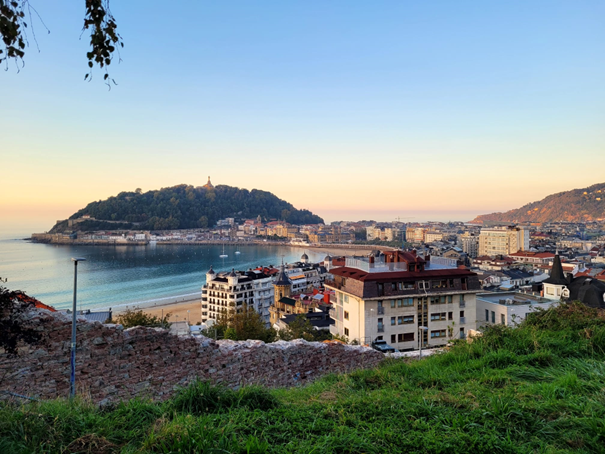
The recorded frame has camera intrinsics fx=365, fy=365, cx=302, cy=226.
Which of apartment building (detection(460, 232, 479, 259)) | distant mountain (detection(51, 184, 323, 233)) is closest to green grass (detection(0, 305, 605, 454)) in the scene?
apartment building (detection(460, 232, 479, 259))

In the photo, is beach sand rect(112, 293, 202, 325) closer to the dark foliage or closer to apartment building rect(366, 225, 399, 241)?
the dark foliage

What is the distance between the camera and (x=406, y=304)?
52.8ft

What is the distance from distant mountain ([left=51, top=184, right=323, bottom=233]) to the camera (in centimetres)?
14088

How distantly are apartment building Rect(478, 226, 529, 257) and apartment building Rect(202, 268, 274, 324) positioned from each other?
6156cm

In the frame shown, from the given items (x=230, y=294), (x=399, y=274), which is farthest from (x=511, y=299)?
(x=230, y=294)

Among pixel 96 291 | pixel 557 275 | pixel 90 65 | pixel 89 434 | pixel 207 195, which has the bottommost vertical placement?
pixel 96 291

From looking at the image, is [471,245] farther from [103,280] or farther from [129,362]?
[129,362]

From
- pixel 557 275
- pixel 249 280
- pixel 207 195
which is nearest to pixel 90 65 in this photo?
pixel 557 275

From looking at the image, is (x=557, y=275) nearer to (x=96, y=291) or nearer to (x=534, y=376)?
(x=534, y=376)

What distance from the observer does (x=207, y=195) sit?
18275 cm

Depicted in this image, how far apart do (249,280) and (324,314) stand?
1334 cm

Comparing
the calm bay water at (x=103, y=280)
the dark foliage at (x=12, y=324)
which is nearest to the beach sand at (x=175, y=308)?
the calm bay water at (x=103, y=280)

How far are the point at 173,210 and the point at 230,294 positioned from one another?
133330 mm

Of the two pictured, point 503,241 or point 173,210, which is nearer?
point 503,241
